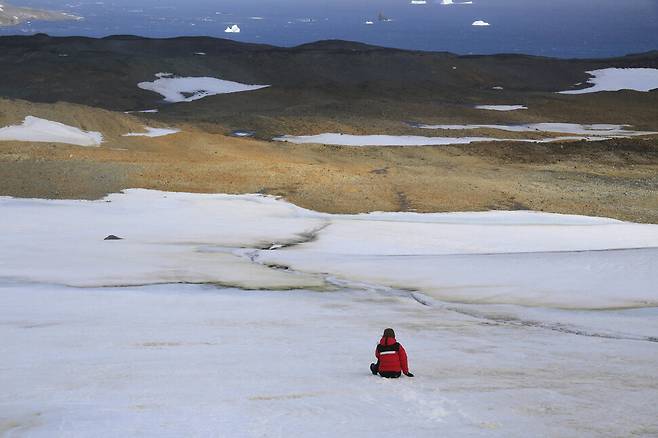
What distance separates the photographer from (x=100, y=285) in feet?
55.8

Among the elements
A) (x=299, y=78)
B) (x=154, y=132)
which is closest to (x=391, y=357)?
(x=154, y=132)

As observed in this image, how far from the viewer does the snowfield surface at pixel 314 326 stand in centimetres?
976

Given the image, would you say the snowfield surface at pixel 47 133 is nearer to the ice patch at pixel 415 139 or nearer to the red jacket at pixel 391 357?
the ice patch at pixel 415 139

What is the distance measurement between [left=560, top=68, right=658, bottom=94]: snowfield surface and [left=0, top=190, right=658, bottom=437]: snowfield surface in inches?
1726

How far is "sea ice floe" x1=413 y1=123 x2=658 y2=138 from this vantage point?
4818 cm

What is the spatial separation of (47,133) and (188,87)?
28.9 m

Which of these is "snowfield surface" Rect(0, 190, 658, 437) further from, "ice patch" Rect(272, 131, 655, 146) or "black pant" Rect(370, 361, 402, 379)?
"ice patch" Rect(272, 131, 655, 146)

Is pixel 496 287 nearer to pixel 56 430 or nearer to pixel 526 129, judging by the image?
pixel 56 430

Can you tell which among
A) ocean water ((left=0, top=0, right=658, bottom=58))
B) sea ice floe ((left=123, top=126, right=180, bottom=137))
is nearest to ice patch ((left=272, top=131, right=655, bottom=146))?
sea ice floe ((left=123, top=126, right=180, bottom=137))

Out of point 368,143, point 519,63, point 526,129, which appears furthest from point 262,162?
point 519,63

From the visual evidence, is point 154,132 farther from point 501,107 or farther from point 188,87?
point 188,87

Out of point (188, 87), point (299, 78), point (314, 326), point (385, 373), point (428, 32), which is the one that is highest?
point (428, 32)

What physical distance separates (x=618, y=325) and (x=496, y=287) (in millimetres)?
3360

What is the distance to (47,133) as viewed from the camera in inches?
1470
